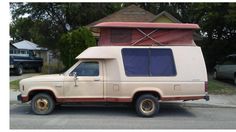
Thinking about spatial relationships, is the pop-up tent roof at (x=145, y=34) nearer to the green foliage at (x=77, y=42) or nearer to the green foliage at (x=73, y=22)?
the green foliage at (x=77, y=42)

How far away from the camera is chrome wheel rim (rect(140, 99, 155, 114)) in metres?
9.44

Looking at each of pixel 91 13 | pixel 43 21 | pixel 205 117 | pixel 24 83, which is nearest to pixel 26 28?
pixel 43 21

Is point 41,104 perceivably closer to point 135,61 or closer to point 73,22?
point 135,61

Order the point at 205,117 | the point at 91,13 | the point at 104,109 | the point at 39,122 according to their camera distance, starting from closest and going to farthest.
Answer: the point at 39,122 < the point at 205,117 < the point at 104,109 < the point at 91,13

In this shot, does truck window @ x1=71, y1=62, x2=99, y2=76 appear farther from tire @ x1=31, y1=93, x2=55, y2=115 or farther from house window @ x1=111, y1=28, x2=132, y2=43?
tire @ x1=31, y1=93, x2=55, y2=115

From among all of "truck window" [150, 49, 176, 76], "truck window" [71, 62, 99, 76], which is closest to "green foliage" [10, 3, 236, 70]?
"truck window" [150, 49, 176, 76]

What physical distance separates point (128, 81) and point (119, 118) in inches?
42.7

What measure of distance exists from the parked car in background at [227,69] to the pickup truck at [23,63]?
525 inches

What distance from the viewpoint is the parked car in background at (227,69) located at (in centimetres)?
1723

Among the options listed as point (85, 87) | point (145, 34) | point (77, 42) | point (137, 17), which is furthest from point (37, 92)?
point (137, 17)

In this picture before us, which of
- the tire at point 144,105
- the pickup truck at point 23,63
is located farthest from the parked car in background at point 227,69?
the pickup truck at point 23,63

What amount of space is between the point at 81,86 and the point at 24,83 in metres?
1.67

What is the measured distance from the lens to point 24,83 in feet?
31.2

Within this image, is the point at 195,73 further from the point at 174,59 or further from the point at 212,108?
the point at 212,108
